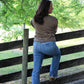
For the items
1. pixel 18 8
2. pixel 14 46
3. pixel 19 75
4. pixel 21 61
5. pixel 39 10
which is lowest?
pixel 19 75

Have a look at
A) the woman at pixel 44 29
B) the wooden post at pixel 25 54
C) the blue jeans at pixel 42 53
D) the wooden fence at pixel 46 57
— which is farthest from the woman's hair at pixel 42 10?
the wooden fence at pixel 46 57

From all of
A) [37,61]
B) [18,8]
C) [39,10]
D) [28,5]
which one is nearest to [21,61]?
[37,61]

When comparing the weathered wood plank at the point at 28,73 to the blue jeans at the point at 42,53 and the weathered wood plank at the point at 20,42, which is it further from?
Result: the weathered wood plank at the point at 20,42

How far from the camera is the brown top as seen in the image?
299 centimetres

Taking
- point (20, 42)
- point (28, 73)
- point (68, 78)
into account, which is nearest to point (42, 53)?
point (20, 42)

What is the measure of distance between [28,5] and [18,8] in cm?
51

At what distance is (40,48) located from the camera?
310 cm

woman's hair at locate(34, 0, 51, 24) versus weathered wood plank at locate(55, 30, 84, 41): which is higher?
woman's hair at locate(34, 0, 51, 24)

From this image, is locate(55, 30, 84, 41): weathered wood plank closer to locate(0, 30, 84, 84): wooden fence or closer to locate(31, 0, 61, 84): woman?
locate(0, 30, 84, 84): wooden fence

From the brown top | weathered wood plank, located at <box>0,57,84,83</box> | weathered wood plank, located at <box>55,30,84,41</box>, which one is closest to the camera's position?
the brown top

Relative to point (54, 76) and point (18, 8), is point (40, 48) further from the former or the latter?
point (18, 8)

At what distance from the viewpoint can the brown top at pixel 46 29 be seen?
2.99 meters

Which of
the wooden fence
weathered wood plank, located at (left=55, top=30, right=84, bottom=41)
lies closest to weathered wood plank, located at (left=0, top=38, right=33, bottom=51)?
the wooden fence

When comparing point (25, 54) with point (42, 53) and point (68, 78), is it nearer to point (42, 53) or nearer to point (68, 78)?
point (42, 53)
